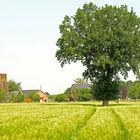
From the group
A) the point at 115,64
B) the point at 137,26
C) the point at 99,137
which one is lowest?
the point at 99,137

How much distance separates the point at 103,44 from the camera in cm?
8388

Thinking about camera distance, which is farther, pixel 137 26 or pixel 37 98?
pixel 37 98

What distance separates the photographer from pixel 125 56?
8500 centimetres

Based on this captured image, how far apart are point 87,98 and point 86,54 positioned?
9744 centimetres

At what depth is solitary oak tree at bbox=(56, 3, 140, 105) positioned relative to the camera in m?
84.5

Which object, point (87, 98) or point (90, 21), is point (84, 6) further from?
point (87, 98)

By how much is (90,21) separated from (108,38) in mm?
5664

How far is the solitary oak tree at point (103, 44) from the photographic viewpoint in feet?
277

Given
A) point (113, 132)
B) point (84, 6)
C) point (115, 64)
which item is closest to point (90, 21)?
point (84, 6)

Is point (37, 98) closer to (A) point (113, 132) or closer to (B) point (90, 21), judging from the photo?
(B) point (90, 21)

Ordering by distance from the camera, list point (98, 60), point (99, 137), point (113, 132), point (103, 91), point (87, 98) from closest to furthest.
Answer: point (99, 137) → point (113, 132) → point (98, 60) → point (103, 91) → point (87, 98)

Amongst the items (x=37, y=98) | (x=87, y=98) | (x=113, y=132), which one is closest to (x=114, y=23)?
(x=113, y=132)

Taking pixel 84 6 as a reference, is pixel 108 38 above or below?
below

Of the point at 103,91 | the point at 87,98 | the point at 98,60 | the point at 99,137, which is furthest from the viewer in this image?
the point at 87,98
